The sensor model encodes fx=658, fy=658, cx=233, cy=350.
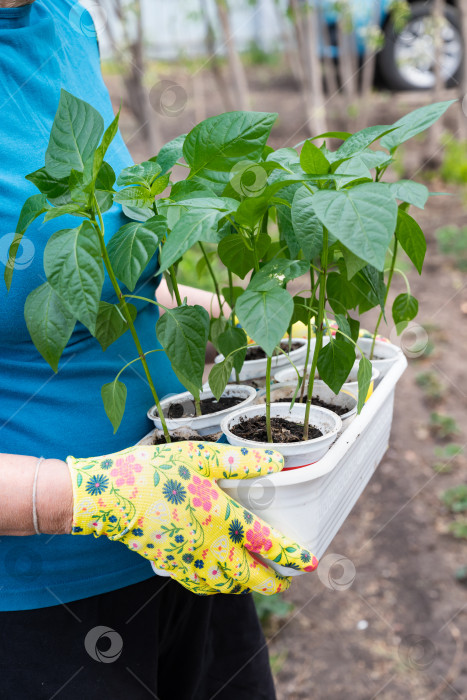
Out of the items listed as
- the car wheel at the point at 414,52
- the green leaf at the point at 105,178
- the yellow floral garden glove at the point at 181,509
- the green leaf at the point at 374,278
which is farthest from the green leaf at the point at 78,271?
the car wheel at the point at 414,52

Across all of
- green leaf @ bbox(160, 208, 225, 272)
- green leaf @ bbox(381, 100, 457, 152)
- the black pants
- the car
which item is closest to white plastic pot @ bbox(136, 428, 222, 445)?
the black pants

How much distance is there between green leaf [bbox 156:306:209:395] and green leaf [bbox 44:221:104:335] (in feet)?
0.48

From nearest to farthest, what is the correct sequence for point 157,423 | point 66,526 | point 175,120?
point 66,526
point 157,423
point 175,120

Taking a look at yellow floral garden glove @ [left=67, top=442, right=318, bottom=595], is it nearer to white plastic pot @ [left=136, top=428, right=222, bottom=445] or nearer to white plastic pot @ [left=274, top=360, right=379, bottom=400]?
white plastic pot @ [left=136, top=428, right=222, bottom=445]

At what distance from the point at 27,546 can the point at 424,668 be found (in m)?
1.29

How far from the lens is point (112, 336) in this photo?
2.69 feet

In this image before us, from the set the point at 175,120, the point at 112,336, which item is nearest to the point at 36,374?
the point at 112,336

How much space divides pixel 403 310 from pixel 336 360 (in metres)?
0.27

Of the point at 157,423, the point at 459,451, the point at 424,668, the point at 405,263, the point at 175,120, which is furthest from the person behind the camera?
the point at 175,120

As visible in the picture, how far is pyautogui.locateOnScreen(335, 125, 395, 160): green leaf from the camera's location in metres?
0.75

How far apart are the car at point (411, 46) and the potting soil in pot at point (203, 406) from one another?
3.70m

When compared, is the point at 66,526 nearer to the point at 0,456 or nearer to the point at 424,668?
the point at 0,456

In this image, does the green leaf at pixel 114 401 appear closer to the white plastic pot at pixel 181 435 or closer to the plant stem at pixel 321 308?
the white plastic pot at pixel 181 435

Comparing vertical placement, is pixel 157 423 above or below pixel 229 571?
above
